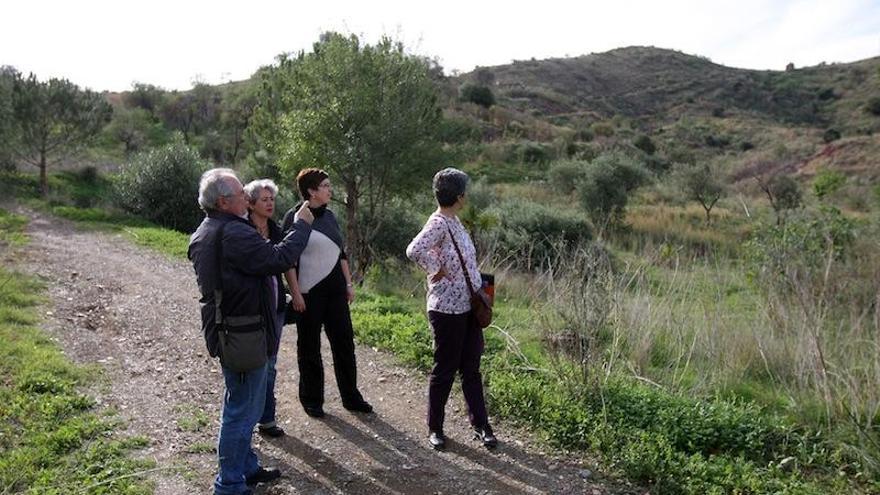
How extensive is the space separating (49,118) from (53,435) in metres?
22.3

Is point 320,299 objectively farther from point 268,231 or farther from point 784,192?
point 784,192

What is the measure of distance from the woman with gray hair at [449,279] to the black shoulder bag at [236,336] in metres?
1.24

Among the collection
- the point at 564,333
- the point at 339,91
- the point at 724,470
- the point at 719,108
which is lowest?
the point at 724,470

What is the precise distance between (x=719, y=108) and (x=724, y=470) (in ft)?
271

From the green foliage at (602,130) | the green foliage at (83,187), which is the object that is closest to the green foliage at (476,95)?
the green foliage at (602,130)

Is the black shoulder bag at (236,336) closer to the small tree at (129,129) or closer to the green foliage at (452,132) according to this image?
the green foliage at (452,132)

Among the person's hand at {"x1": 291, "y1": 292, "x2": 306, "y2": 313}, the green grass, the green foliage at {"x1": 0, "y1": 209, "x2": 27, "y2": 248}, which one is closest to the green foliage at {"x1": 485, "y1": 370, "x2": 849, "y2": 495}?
the person's hand at {"x1": 291, "y1": 292, "x2": 306, "y2": 313}

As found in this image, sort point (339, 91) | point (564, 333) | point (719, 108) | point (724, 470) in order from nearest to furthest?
1. point (724, 470)
2. point (564, 333)
3. point (339, 91)
4. point (719, 108)

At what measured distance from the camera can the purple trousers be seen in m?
4.62

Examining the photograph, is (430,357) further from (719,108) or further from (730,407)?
(719,108)

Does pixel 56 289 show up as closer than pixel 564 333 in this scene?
No

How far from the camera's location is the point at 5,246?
14109mm

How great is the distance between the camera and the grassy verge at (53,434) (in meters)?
4.11

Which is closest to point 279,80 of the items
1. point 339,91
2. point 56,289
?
point 339,91
